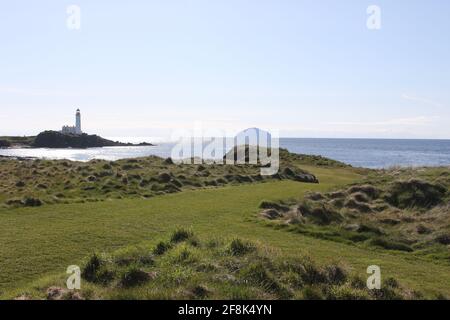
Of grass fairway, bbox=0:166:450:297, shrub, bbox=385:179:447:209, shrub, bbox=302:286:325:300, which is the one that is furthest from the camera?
shrub, bbox=385:179:447:209

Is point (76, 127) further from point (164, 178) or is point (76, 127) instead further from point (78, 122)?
point (164, 178)

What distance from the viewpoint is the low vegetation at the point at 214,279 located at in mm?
7902

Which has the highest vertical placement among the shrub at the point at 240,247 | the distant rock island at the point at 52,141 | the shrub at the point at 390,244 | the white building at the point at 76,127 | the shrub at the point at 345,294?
the white building at the point at 76,127

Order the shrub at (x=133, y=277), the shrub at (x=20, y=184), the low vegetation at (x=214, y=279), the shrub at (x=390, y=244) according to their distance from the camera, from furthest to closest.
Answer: the shrub at (x=20, y=184), the shrub at (x=390, y=244), the shrub at (x=133, y=277), the low vegetation at (x=214, y=279)

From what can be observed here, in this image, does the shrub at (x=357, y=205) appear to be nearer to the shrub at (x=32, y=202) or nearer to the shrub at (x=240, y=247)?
the shrub at (x=240, y=247)

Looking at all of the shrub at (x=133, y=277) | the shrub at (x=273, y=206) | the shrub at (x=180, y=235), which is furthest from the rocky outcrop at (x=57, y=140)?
the shrub at (x=133, y=277)

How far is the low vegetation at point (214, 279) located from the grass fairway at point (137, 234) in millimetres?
1539

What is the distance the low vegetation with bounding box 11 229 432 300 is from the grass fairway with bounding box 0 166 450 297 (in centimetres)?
154

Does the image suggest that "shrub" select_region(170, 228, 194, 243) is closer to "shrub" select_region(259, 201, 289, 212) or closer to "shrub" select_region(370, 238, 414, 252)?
"shrub" select_region(370, 238, 414, 252)

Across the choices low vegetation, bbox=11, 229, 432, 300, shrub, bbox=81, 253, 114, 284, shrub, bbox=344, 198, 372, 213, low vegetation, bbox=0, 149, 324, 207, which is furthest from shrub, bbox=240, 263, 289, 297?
low vegetation, bbox=0, 149, 324, 207

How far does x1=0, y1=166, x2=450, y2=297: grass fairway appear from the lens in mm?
10797
